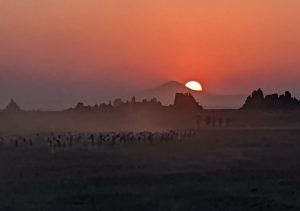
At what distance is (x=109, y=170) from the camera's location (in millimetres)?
38594

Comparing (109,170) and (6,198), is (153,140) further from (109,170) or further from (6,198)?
(6,198)

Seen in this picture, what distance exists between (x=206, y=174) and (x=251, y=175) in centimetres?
242

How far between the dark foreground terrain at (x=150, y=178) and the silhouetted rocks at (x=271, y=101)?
247ft

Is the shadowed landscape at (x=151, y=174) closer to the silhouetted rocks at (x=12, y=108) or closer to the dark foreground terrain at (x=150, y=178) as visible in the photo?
the dark foreground terrain at (x=150, y=178)

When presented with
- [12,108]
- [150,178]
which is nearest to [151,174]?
[150,178]

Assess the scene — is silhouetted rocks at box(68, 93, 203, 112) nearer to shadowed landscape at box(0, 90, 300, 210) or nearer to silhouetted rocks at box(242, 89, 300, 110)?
silhouetted rocks at box(242, 89, 300, 110)

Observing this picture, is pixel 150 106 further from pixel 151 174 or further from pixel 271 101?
pixel 151 174

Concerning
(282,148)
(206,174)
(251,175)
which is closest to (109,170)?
(206,174)

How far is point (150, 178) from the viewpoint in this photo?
113 feet

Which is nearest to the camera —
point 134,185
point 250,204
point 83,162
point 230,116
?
point 250,204

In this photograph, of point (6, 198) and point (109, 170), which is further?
point (109, 170)

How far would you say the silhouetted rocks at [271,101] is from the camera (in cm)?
12925

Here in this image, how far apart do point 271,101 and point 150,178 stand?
99374 millimetres

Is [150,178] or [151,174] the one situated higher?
[151,174]
